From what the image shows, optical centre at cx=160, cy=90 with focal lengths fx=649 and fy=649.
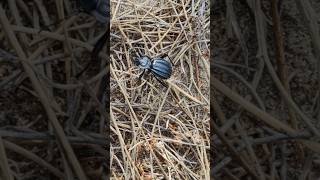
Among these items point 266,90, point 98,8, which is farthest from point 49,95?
point 266,90

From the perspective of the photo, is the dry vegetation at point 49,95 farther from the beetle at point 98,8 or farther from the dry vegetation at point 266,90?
the dry vegetation at point 266,90

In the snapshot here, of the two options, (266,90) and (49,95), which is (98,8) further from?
(266,90)

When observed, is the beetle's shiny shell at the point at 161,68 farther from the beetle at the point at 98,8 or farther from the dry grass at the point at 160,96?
the beetle at the point at 98,8

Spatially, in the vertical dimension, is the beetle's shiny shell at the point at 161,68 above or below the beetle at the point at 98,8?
below

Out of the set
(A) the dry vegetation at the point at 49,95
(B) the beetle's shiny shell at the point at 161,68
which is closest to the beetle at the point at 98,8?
(A) the dry vegetation at the point at 49,95

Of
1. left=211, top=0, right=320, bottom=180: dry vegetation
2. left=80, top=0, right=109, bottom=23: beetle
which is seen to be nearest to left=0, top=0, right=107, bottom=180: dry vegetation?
left=80, top=0, right=109, bottom=23: beetle

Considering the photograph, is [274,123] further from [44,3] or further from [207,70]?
[44,3]

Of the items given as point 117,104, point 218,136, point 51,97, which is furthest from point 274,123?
point 51,97
